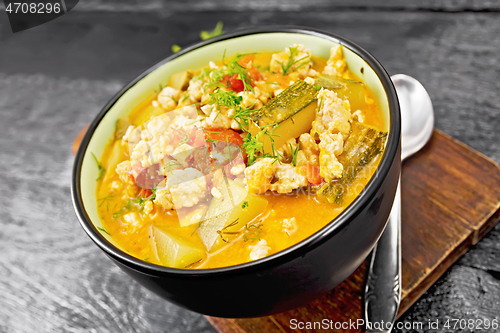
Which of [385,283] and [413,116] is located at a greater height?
[413,116]

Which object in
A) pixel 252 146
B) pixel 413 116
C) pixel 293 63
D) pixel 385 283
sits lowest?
pixel 385 283

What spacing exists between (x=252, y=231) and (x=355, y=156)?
20.4 inches

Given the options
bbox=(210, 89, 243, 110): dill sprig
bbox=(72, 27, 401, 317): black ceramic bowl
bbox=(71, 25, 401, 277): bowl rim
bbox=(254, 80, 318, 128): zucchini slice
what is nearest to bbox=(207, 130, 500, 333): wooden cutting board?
bbox=(72, 27, 401, 317): black ceramic bowl

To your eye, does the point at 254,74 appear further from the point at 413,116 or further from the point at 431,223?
the point at 431,223

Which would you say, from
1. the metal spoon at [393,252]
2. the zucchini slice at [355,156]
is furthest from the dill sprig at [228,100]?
the metal spoon at [393,252]

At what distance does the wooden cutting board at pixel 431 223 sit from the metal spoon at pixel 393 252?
0.05 meters

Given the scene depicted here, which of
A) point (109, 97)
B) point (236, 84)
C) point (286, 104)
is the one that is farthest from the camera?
point (109, 97)

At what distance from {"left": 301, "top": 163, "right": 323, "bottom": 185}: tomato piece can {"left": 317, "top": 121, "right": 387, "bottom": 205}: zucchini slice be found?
5cm

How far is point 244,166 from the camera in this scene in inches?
69.0

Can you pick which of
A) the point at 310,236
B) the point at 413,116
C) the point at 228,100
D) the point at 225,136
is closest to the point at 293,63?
the point at 228,100

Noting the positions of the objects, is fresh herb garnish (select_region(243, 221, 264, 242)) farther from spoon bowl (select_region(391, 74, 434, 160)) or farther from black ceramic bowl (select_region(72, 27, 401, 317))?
spoon bowl (select_region(391, 74, 434, 160))

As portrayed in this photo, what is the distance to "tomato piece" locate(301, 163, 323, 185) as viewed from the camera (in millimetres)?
1708

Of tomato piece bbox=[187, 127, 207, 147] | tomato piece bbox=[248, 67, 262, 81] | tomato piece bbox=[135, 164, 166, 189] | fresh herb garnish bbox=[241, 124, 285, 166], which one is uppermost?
tomato piece bbox=[248, 67, 262, 81]

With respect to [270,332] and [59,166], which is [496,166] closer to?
[270,332]
